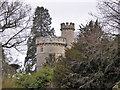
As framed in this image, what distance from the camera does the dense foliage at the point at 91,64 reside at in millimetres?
13547

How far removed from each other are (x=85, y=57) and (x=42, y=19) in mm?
22230

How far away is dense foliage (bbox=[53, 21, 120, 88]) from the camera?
44.4ft

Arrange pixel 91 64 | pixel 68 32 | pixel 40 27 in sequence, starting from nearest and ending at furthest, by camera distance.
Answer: pixel 91 64
pixel 40 27
pixel 68 32

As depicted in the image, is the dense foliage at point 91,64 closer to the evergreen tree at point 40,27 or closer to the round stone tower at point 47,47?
the round stone tower at point 47,47

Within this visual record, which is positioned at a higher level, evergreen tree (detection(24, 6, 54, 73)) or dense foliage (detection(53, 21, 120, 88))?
evergreen tree (detection(24, 6, 54, 73))

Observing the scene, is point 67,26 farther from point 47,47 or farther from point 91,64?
point 91,64

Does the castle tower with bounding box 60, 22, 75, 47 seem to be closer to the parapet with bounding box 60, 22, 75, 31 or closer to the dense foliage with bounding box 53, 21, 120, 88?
the parapet with bounding box 60, 22, 75, 31

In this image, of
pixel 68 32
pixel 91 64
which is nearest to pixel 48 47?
pixel 68 32

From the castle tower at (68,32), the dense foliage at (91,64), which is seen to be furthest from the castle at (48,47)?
the dense foliage at (91,64)

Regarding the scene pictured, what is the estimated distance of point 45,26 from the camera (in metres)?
36.1

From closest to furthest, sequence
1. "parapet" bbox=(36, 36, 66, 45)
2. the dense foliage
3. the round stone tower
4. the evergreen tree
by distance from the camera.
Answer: the dense foliage, "parapet" bbox=(36, 36, 66, 45), the round stone tower, the evergreen tree

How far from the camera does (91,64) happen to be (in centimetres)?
1513

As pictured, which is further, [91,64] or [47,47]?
[47,47]

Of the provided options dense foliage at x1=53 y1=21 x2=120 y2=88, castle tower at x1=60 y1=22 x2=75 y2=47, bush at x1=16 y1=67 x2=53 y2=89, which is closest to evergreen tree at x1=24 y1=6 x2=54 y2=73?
castle tower at x1=60 y1=22 x2=75 y2=47
